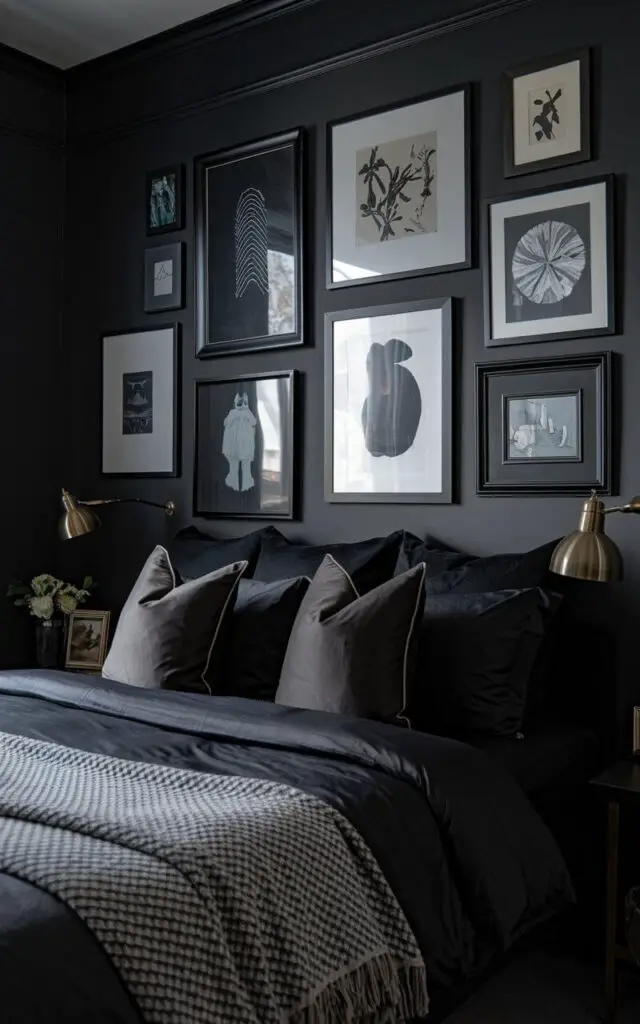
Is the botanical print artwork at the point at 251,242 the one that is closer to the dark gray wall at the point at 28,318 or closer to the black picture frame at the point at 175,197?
the black picture frame at the point at 175,197

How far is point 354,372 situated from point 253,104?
1116 mm

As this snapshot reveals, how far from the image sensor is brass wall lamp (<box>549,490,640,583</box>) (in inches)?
92.7

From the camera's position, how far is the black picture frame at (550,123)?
2.82 meters

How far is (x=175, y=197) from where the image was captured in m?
3.80

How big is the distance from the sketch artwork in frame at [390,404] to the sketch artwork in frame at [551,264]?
0.65 ft

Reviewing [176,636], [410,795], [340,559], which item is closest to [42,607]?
[176,636]

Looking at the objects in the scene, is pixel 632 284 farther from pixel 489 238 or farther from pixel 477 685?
pixel 477 685

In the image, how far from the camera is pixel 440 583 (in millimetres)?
2832

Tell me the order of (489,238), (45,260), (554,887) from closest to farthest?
(554,887) < (489,238) < (45,260)

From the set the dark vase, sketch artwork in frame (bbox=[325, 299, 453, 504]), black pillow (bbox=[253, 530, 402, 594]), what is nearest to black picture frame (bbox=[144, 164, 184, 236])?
sketch artwork in frame (bbox=[325, 299, 453, 504])

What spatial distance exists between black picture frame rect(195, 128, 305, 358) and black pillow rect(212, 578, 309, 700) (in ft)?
3.30

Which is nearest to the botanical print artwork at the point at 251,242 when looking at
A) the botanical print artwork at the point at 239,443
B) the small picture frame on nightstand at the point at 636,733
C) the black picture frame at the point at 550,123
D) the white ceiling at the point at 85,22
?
the botanical print artwork at the point at 239,443

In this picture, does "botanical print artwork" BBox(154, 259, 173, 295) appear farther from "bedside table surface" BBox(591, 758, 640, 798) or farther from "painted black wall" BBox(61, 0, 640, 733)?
"bedside table surface" BBox(591, 758, 640, 798)

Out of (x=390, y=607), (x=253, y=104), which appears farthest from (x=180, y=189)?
(x=390, y=607)
